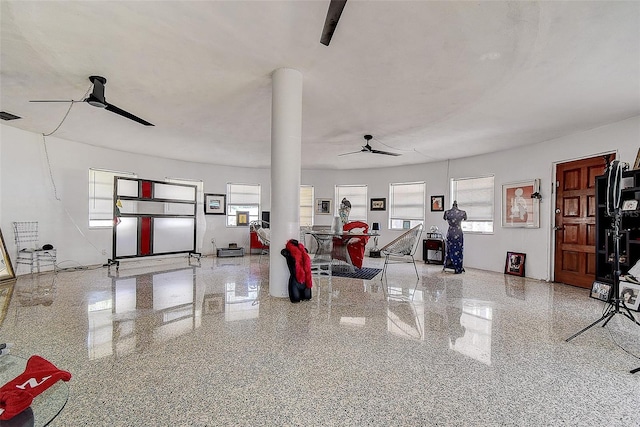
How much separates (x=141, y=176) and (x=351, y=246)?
5342 millimetres

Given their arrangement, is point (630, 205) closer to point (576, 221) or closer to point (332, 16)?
point (576, 221)

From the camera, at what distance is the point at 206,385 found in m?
1.80

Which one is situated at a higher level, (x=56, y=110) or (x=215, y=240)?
(x=56, y=110)

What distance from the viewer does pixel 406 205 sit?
Answer: 8.10 meters

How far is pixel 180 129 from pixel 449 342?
16.8 feet

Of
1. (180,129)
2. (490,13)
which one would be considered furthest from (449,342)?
(180,129)

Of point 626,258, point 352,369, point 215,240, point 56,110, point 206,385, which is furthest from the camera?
point 215,240

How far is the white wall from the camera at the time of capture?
199 inches

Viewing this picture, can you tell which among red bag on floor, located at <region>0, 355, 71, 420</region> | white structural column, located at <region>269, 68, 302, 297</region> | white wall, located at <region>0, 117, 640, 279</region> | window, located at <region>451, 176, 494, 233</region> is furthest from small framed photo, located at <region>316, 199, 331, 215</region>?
red bag on floor, located at <region>0, 355, 71, 420</region>

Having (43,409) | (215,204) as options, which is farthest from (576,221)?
(215,204)

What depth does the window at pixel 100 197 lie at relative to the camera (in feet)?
21.0

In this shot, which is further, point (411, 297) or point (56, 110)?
point (56, 110)

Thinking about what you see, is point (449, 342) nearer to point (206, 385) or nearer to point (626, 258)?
point (206, 385)

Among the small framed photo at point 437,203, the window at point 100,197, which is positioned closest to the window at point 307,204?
the small framed photo at point 437,203
